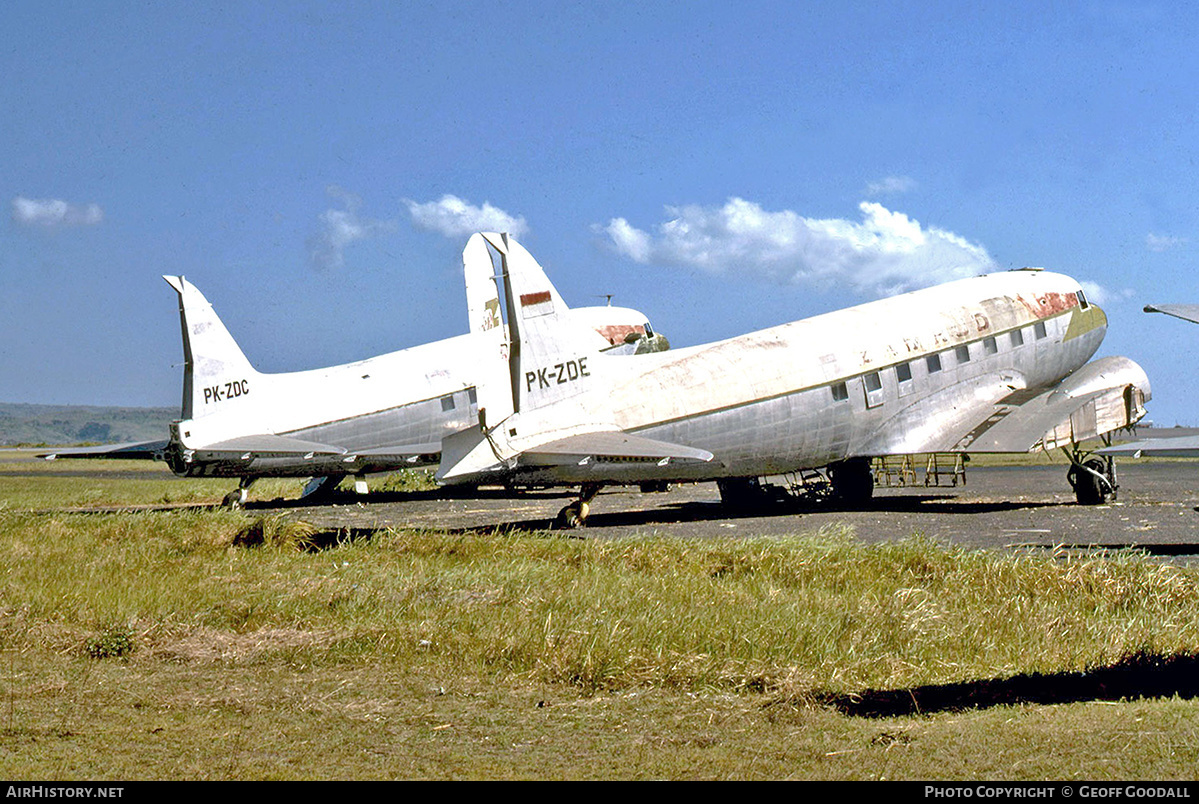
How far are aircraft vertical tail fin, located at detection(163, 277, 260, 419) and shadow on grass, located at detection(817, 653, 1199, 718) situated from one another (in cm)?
2831

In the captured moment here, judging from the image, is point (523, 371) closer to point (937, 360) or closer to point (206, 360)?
point (937, 360)

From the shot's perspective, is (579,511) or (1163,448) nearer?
(1163,448)

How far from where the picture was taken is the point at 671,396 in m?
25.9

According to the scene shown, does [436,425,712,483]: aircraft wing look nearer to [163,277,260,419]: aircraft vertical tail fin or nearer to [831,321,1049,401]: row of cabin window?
[831,321,1049,401]: row of cabin window

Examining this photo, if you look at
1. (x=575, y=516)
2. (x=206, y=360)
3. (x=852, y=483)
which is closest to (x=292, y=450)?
(x=206, y=360)

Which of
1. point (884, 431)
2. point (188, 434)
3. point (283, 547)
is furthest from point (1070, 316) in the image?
point (188, 434)

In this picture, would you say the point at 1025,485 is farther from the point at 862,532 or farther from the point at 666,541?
the point at 666,541

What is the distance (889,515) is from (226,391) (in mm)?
20034

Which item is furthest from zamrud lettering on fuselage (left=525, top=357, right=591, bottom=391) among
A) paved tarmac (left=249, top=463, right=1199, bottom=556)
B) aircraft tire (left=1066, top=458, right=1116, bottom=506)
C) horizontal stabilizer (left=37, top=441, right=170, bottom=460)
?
horizontal stabilizer (left=37, top=441, right=170, bottom=460)

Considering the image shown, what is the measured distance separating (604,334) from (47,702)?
32.4 m

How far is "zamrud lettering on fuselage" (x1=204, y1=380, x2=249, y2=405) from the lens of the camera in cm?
3488

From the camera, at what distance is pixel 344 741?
29.8 feet

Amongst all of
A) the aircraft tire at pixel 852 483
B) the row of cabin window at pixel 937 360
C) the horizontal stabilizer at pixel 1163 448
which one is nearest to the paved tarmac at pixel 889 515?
the aircraft tire at pixel 852 483

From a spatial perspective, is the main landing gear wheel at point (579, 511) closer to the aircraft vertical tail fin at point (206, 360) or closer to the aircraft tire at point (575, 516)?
the aircraft tire at point (575, 516)
